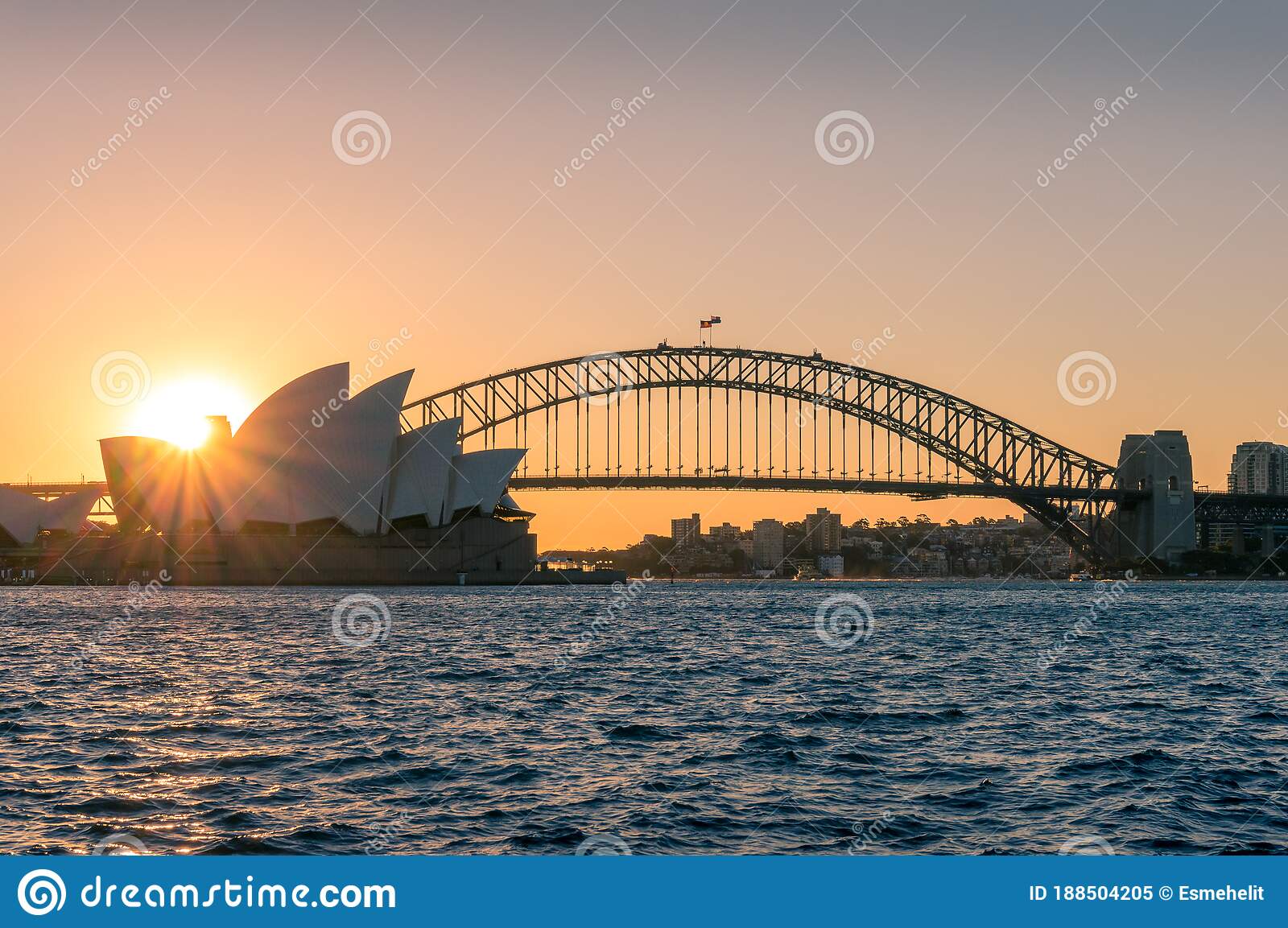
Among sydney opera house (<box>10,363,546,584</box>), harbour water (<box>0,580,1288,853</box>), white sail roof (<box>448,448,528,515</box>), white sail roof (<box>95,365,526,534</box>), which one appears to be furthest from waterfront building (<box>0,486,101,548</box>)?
harbour water (<box>0,580,1288,853</box>)

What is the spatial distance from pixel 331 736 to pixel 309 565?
234 feet

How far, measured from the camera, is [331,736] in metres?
17.8

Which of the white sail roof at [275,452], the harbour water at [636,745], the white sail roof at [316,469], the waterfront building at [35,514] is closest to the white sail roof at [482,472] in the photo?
the white sail roof at [316,469]

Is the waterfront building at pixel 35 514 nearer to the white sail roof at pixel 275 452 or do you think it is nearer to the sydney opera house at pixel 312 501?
the sydney opera house at pixel 312 501

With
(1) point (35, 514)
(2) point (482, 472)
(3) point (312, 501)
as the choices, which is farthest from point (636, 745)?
(1) point (35, 514)

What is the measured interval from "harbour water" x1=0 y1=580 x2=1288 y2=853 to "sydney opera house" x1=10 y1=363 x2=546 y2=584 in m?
42.5

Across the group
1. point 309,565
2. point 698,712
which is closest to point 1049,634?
point 698,712

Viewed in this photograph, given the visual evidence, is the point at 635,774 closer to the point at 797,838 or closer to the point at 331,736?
the point at 797,838

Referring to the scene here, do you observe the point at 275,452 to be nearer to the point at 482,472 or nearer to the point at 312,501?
the point at 312,501

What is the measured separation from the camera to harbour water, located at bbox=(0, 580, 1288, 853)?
491 inches

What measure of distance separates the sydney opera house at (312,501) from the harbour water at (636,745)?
140 ft

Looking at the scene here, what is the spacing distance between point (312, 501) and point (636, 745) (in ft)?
229

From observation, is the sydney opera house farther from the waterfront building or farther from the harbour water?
the harbour water

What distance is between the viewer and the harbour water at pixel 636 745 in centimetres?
1247
